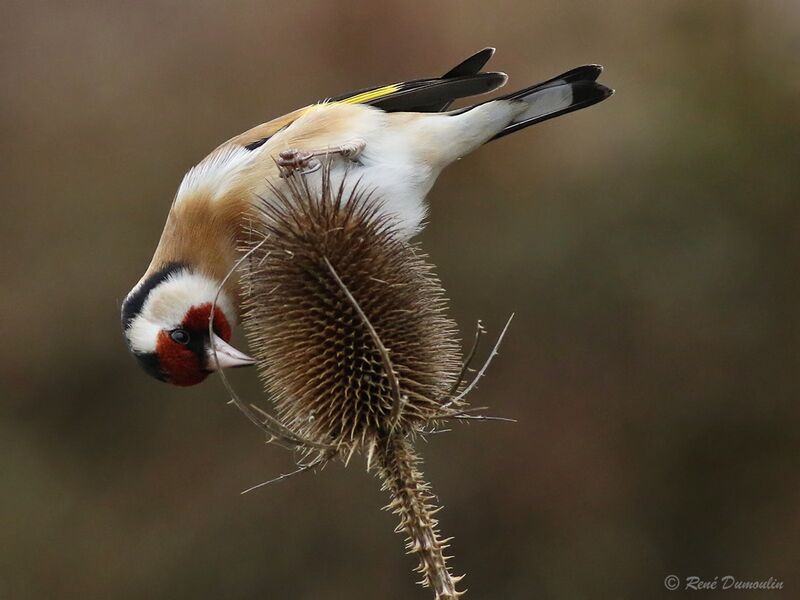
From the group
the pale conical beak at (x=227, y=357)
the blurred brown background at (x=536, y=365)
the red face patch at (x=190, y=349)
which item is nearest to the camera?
the pale conical beak at (x=227, y=357)

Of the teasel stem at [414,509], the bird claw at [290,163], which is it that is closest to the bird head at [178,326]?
the bird claw at [290,163]

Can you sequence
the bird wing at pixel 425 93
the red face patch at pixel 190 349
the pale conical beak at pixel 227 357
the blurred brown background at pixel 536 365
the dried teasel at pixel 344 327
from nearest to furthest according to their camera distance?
the dried teasel at pixel 344 327
the pale conical beak at pixel 227 357
the red face patch at pixel 190 349
the bird wing at pixel 425 93
the blurred brown background at pixel 536 365

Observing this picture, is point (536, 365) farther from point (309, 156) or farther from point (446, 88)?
point (309, 156)

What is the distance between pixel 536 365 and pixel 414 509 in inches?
165

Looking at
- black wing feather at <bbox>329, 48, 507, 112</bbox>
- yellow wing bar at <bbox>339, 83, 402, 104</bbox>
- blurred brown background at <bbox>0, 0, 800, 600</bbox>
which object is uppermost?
yellow wing bar at <bbox>339, 83, 402, 104</bbox>

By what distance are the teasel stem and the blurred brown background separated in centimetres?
369

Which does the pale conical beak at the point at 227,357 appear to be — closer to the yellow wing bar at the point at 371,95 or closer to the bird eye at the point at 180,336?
the bird eye at the point at 180,336

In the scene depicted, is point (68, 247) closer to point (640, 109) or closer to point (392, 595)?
point (392, 595)

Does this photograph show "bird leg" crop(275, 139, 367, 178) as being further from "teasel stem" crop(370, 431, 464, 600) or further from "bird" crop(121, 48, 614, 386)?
"teasel stem" crop(370, 431, 464, 600)

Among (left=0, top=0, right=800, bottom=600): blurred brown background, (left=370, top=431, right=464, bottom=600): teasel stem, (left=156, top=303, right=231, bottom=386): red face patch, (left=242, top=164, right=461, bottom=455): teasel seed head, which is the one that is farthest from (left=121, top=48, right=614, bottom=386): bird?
(left=0, top=0, right=800, bottom=600): blurred brown background

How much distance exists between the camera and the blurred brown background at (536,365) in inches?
244

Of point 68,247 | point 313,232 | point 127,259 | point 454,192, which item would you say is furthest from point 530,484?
point 313,232

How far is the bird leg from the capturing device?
274cm

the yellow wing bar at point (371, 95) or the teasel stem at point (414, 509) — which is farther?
the yellow wing bar at point (371, 95)
